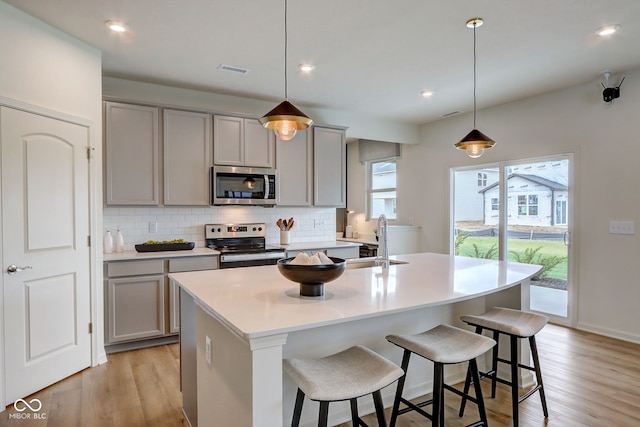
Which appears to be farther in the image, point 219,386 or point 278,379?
point 219,386

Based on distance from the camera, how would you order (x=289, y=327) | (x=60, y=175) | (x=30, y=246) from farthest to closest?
1. (x=60, y=175)
2. (x=30, y=246)
3. (x=289, y=327)

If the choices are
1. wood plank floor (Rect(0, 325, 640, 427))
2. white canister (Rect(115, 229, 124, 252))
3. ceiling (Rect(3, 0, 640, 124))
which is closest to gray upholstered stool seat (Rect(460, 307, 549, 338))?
wood plank floor (Rect(0, 325, 640, 427))

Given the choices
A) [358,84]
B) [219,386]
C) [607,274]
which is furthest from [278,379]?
[607,274]

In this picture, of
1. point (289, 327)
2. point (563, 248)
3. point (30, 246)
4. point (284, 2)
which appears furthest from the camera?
point (563, 248)

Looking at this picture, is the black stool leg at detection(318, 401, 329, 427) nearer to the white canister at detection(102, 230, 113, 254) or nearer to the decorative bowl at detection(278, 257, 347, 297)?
the decorative bowl at detection(278, 257, 347, 297)

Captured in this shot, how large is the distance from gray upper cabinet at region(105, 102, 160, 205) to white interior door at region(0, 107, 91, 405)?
1.69ft

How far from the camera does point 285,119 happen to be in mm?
2215

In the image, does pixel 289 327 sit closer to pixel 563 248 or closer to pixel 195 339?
pixel 195 339

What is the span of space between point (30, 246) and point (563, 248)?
5055 mm

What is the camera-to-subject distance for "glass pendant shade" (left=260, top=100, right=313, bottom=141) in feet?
7.25

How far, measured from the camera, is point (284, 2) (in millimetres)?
2471

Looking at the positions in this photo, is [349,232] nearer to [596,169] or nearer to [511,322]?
[596,169]

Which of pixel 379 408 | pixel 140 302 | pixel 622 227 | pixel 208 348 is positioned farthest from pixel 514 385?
pixel 140 302

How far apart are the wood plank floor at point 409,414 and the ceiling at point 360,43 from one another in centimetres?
262
